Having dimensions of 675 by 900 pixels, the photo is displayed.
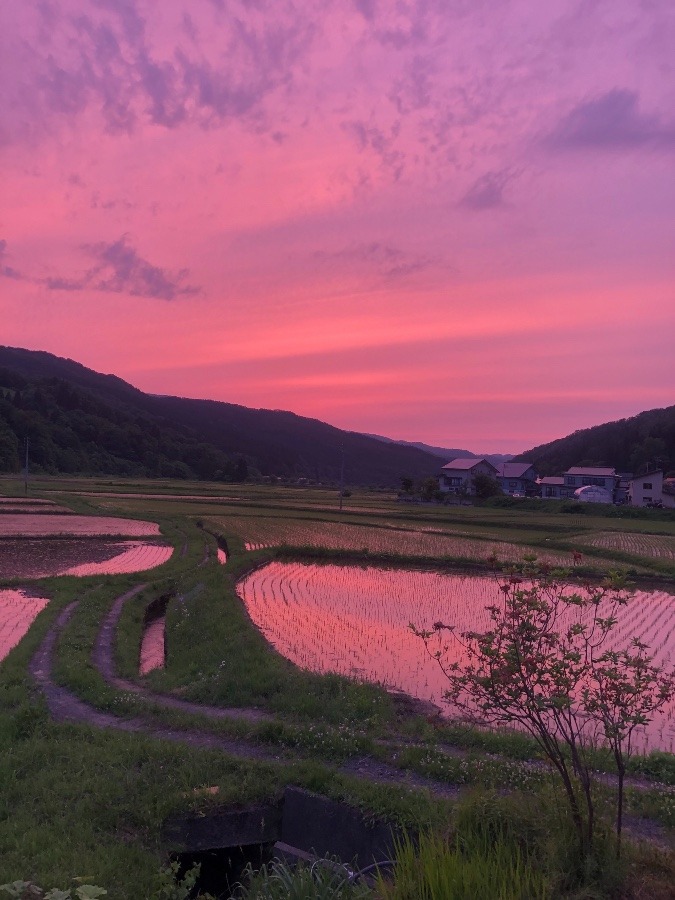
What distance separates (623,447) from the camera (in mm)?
94312

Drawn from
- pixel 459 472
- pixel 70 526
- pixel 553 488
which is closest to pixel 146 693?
pixel 70 526

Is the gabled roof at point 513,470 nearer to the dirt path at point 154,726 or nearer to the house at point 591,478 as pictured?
the house at point 591,478

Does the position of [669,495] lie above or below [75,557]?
above

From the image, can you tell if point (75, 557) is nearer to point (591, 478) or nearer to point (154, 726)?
point (154, 726)

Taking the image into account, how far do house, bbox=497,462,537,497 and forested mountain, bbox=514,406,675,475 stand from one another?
42.8 feet

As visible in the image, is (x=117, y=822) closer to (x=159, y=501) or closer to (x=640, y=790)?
(x=640, y=790)

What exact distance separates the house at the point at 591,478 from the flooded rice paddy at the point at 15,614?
66.3m

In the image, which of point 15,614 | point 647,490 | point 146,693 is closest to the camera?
point 146,693

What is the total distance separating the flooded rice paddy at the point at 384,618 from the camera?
10195 mm

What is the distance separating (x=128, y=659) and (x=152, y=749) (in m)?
4.51

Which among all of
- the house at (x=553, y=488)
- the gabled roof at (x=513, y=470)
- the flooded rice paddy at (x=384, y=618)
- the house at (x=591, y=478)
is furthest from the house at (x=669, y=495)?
the flooded rice paddy at (x=384, y=618)

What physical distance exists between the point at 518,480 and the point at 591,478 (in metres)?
7.81

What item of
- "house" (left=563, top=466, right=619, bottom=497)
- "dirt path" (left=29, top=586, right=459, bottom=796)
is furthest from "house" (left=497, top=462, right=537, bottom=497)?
"dirt path" (left=29, top=586, right=459, bottom=796)

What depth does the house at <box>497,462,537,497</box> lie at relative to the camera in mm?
77188
